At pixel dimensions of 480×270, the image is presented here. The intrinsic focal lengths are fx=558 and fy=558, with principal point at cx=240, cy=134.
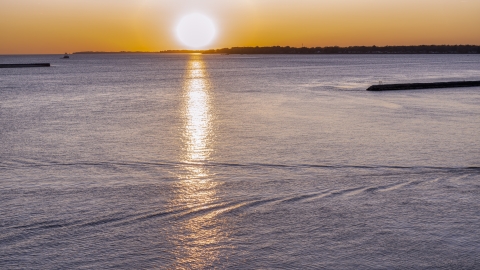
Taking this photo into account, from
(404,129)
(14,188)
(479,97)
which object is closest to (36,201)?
Result: (14,188)

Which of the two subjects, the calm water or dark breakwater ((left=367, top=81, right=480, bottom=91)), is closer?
the calm water

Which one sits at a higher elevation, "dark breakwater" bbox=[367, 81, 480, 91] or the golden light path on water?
"dark breakwater" bbox=[367, 81, 480, 91]

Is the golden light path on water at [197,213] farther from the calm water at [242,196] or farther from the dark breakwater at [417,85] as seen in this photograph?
the dark breakwater at [417,85]

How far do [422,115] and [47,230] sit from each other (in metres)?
A: 20.3

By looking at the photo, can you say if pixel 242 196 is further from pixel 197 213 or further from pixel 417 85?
pixel 417 85

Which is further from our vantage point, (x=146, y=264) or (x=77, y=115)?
(x=77, y=115)

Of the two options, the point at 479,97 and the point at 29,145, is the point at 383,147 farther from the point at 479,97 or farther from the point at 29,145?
the point at 479,97

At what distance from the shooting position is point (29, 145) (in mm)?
17500

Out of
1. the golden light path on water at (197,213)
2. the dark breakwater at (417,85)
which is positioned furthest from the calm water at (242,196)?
the dark breakwater at (417,85)

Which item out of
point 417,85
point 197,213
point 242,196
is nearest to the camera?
point 197,213

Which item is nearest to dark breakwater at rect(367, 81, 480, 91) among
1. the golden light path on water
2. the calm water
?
the calm water

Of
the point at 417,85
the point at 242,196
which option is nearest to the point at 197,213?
the point at 242,196

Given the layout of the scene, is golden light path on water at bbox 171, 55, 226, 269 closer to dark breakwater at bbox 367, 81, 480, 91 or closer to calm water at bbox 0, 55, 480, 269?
calm water at bbox 0, 55, 480, 269

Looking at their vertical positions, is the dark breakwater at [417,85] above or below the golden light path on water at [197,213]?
above
